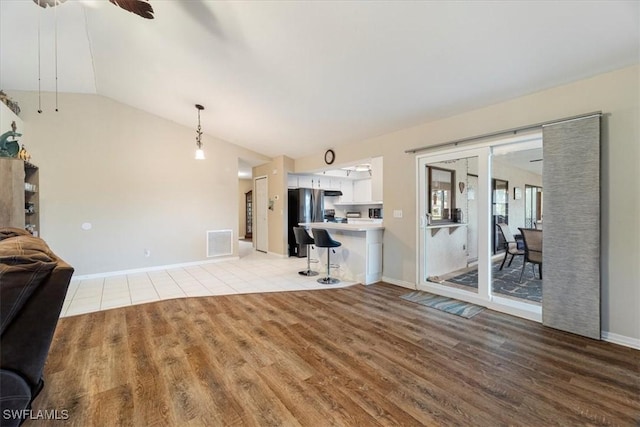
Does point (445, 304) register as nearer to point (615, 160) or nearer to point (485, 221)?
point (485, 221)

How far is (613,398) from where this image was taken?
172 cm

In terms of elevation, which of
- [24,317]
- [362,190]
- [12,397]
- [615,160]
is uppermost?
[362,190]

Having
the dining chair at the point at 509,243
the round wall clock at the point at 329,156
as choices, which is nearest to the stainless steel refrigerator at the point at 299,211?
the round wall clock at the point at 329,156

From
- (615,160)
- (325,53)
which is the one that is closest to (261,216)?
(325,53)

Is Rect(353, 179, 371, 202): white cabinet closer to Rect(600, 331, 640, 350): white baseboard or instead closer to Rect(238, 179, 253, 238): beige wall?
Rect(238, 179, 253, 238): beige wall

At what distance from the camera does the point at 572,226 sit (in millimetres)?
2549

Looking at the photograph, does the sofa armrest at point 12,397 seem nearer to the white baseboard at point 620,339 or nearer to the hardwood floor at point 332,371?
the hardwood floor at point 332,371

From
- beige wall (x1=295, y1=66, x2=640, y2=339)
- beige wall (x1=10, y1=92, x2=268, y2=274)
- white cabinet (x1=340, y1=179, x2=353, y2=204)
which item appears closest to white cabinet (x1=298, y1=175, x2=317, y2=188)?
white cabinet (x1=340, y1=179, x2=353, y2=204)

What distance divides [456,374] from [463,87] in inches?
110

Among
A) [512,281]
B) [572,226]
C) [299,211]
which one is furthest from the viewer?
[299,211]

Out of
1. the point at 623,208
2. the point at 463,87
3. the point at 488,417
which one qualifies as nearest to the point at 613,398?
the point at 488,417

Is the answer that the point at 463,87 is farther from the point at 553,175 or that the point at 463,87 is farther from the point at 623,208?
the point at 623,208

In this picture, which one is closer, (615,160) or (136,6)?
(136,6)

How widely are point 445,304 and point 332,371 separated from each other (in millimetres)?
2033
